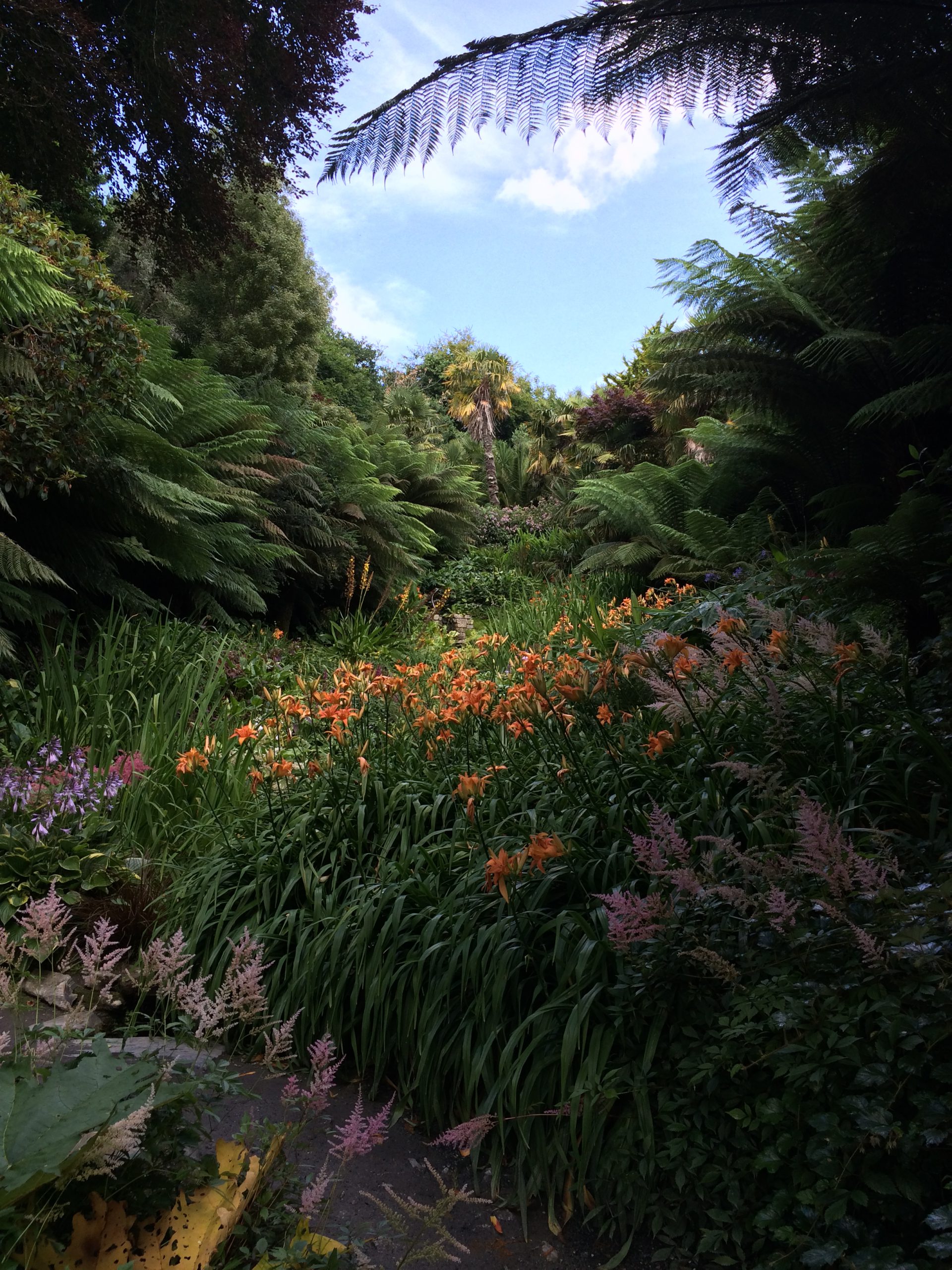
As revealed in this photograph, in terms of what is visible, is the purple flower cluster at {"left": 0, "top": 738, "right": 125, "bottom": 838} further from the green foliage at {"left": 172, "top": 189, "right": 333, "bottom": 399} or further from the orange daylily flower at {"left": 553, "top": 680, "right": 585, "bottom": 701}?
the green foliage at {"left": 172, "top": 189, "right": 333, "bottom": 399}

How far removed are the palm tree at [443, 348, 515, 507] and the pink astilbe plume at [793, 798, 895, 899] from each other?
15818 millimetres

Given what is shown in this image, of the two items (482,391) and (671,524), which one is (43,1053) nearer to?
(671,524)

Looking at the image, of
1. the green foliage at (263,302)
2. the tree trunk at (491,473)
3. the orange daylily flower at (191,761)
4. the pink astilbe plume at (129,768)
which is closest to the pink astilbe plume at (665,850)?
the orange daylily flower at (191,761)

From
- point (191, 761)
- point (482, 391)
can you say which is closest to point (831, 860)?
point (191, 761)

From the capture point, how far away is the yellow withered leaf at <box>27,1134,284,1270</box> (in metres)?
1.07

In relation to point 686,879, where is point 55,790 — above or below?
above

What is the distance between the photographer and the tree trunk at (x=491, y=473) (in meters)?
15.8

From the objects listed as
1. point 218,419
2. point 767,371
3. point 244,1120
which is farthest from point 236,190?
point 244,1120

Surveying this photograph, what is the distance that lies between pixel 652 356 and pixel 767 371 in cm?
94

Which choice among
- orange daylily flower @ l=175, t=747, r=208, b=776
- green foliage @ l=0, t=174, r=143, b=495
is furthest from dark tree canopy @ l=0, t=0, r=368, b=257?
orange daylily flower @ l=175, t=747, r=208, b=776

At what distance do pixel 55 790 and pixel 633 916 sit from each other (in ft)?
7.21

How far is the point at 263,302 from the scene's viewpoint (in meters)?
13.2

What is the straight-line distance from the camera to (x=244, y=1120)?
4.20 ft

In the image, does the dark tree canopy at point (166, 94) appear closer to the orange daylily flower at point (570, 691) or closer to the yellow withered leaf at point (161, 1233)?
the orange daylily flower at point (570, 691)
